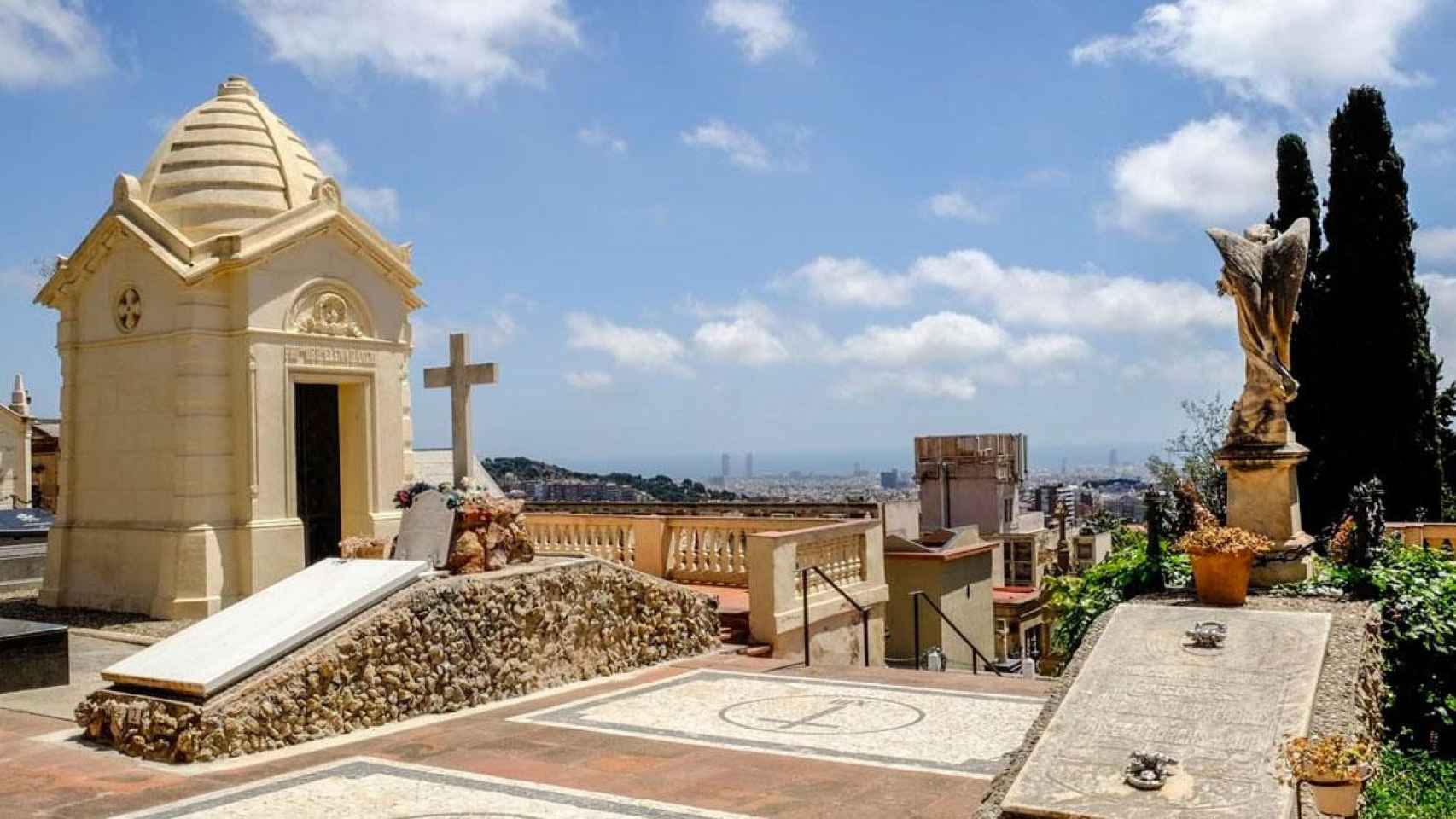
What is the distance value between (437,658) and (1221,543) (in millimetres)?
6979

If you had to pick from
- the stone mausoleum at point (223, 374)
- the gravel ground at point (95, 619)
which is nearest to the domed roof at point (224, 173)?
the stone mausoleum at point (223, 374)

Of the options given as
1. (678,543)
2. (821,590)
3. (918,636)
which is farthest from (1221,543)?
(678,543)

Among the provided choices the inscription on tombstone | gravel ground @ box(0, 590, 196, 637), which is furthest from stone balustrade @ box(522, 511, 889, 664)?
gravel ground @ box(0, 590, 196, 637)

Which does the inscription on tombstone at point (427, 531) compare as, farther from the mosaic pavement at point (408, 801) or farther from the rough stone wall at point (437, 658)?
the mosaic pavement at point (408, 801)

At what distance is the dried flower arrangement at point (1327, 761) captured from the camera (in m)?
5.94

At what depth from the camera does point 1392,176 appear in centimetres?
2381

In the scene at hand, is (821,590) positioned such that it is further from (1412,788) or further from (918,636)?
(1412,788)

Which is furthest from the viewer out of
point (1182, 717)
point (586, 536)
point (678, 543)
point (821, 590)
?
point (586, 536)

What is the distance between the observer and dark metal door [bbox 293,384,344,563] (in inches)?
652

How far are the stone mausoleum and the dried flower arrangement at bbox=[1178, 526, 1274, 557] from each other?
1046 cm

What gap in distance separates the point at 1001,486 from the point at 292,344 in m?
28.9

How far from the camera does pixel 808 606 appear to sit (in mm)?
15094

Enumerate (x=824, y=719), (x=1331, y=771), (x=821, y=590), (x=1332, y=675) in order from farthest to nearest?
1. (x=821, y=590)
2. (x=824, y=719)
3. (x=1332, y=675)
4. (x=1331, y=771)

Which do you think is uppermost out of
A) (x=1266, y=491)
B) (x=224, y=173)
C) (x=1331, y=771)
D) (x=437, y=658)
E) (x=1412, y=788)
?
(x=224, y=173)
